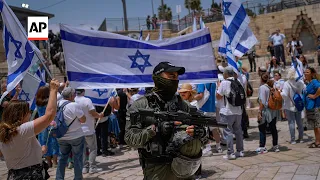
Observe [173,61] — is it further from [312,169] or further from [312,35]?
[312,35]

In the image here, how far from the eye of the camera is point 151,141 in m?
2.99

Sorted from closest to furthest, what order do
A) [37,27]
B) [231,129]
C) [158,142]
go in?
[158,142] < [37,27] < [231,129]

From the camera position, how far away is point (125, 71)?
5.99 meters

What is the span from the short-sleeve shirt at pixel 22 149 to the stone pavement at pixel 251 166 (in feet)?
9.66

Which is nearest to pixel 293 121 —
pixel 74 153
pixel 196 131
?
pixel 74 153

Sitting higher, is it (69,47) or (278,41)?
(278,41)

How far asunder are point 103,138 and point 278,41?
12291 mm

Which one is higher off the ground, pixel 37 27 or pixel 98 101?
pixel 37 27

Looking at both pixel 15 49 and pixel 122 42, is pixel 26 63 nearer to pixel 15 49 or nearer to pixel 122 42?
pixel 15 49

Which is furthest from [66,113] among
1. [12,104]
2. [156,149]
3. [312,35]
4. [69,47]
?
[312,35]

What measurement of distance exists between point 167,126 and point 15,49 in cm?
368

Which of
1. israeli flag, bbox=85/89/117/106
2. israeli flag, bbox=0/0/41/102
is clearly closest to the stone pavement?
israeli flag, bbox=85/89/117/106

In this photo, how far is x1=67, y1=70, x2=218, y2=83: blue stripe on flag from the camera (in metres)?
5.65

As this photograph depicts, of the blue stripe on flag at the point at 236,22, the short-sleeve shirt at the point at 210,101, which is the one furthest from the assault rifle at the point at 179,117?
the blue stripe on flag at the point at 236,22
